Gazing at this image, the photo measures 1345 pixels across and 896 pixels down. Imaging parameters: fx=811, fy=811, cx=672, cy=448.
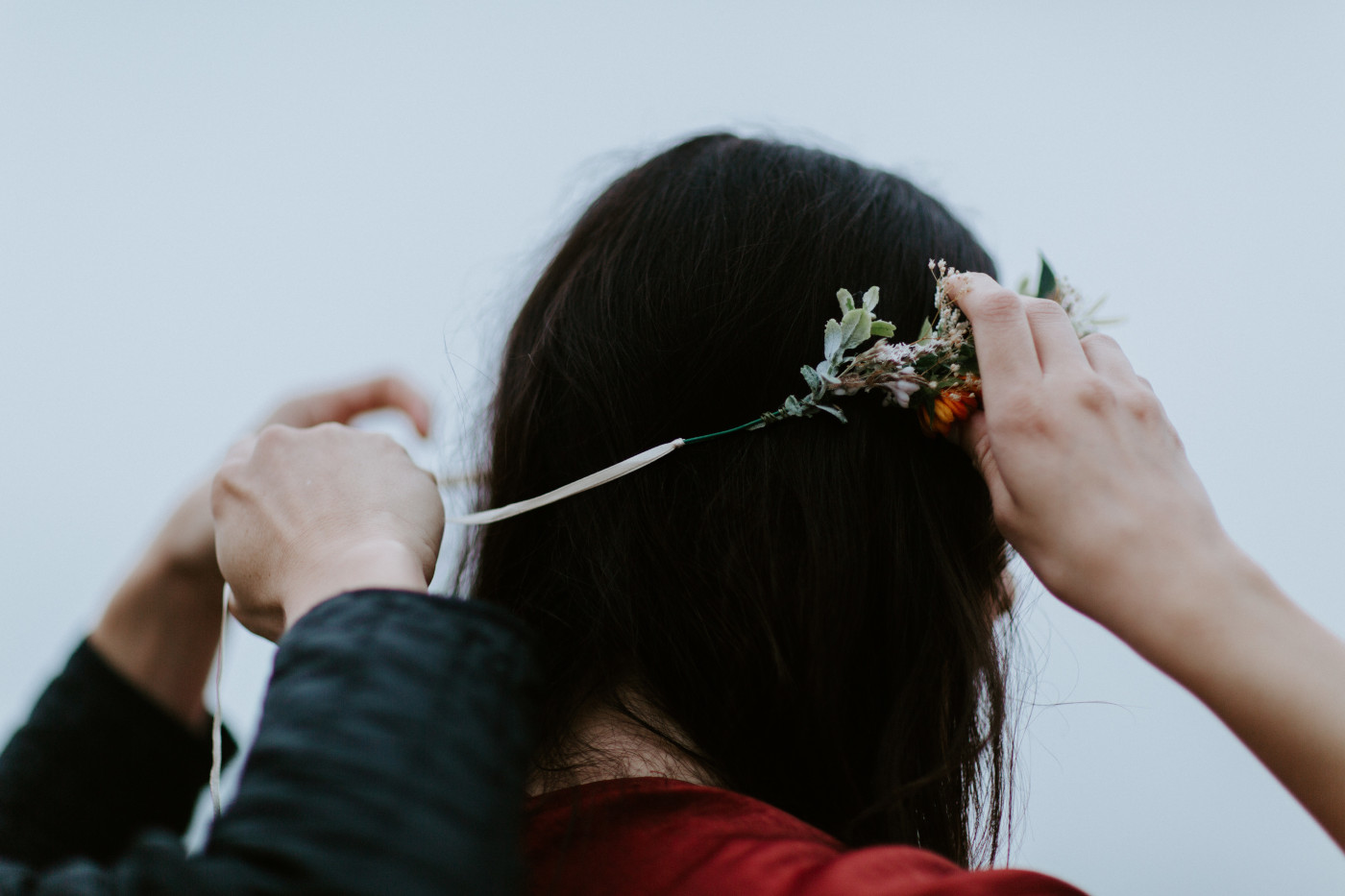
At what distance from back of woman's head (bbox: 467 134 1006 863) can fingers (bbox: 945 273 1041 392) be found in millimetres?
98

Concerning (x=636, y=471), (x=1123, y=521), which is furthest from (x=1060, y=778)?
(x=636, y=471)

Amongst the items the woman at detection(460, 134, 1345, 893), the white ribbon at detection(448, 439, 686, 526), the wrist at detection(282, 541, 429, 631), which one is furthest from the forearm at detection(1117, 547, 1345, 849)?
the wrist at detection(282, 541, 429, 631)

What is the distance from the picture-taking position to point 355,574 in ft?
2.40

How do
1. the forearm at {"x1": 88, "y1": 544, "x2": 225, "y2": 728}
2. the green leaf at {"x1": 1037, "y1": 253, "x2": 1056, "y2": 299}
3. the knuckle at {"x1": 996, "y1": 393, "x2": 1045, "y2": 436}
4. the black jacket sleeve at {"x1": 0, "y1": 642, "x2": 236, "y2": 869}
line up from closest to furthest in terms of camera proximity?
the knuckle at {"x1": 996, "y1": 393, "x2": 1045, "y2": 436}, the green leaf at {"x1": 1037, "y1": 253, "x2": 1056, "y2": 299}, the black jacket sleeve at {"x1": 0, "y1": 642, "x2": 236, "y2": 869}, the forearm at {"x1": 88, "y1": 544, "x2": 225, "y2": 728}

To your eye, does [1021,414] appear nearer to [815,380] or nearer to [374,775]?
[815,380]

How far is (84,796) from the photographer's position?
4.15 feet

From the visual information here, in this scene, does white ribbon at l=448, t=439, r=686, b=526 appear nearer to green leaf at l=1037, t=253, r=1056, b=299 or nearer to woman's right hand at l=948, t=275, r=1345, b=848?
woman's right hand at l=948, t=275, r=1345, b=848

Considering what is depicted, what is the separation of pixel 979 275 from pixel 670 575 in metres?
0.49

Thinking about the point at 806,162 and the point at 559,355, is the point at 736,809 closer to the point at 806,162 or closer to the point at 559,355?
the point at 559,355

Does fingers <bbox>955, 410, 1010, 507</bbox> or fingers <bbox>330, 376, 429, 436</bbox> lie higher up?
fingers <bbox>955, 410, 1010, 507</bbox>

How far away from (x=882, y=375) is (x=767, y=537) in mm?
218

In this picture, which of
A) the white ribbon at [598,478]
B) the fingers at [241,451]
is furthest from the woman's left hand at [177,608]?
the white ribbon at [598,478]

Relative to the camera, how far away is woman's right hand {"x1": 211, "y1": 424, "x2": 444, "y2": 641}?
2.48 feet

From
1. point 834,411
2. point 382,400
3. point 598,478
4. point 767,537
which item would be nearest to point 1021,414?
point 834,411
